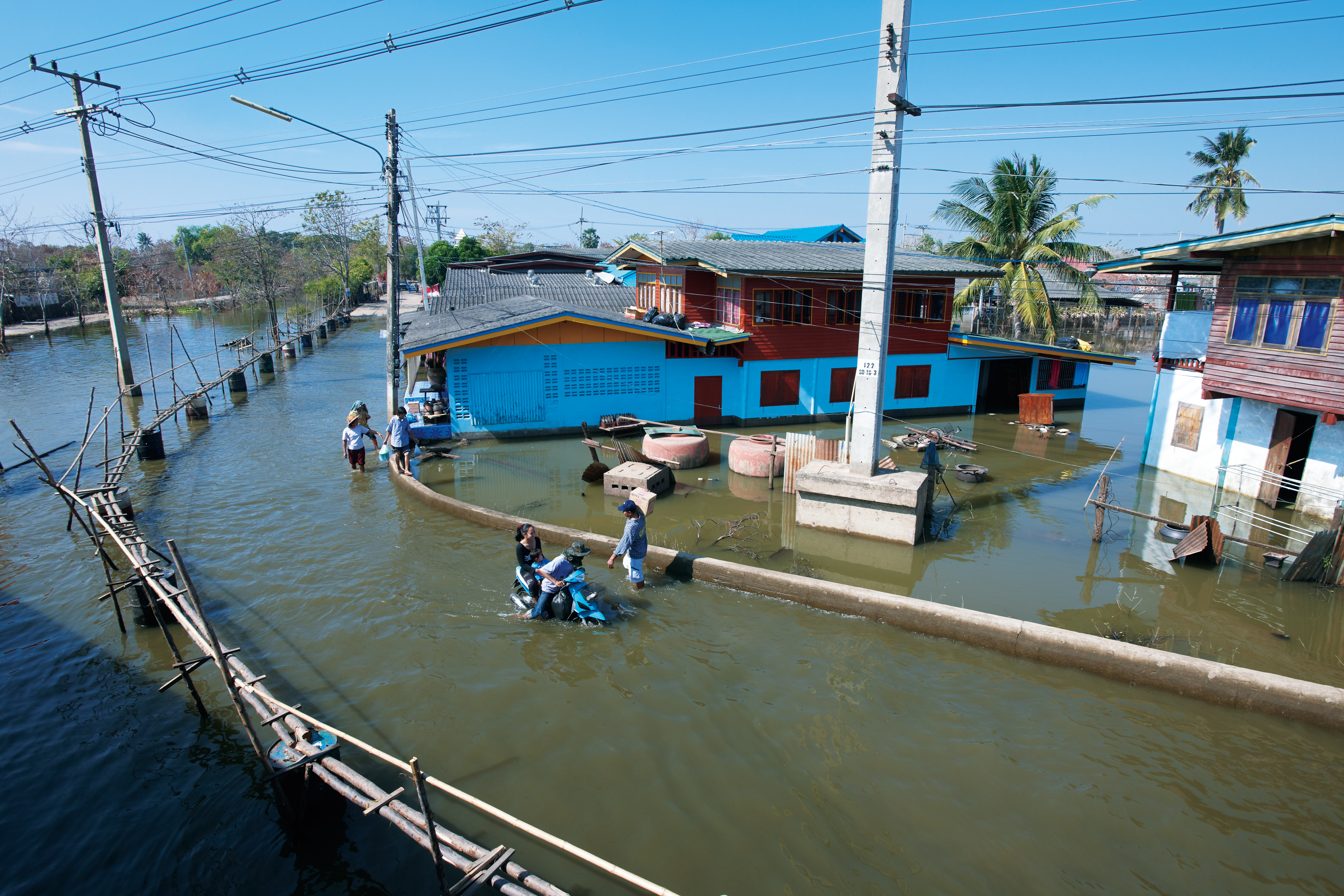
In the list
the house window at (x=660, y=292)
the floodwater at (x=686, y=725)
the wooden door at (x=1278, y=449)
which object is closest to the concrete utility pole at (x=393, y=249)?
the floodwater at (x=686, y=725)

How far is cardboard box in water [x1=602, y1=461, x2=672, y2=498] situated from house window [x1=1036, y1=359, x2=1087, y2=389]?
1886 cm

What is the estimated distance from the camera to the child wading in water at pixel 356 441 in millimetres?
15602

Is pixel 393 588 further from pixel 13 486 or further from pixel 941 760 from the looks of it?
pixel 13 486

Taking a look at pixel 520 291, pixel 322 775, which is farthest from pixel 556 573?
pixel 520 291

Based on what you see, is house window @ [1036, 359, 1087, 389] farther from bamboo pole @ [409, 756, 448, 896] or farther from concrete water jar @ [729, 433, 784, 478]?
bamboo pole @ [409, 756, 448, 896]

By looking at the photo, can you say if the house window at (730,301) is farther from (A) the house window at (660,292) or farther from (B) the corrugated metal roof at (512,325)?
(A) the house window at (660,292)

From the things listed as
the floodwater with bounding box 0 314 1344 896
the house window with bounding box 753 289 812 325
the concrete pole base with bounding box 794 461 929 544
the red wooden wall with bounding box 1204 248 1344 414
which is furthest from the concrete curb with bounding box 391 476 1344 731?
the house window with bounding box 753 289 812 325

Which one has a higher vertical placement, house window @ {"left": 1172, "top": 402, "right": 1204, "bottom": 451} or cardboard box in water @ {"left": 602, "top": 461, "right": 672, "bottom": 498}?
house window @ {"left": 1172, "top": 402, "right": 1204, "bottom": 451}

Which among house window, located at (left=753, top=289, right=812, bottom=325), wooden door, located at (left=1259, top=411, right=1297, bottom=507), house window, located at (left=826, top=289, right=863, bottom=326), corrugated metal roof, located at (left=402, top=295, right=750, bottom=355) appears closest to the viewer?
wooden door, located at (left=1259, top=411, right=1297, bottom=507)

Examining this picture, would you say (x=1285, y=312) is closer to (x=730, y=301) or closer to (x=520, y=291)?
(x=730, y=301)

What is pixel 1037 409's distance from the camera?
23.6 metres

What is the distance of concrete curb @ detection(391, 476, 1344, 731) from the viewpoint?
754cm

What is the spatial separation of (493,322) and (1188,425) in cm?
1886

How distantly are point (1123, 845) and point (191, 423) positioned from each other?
25307mm
